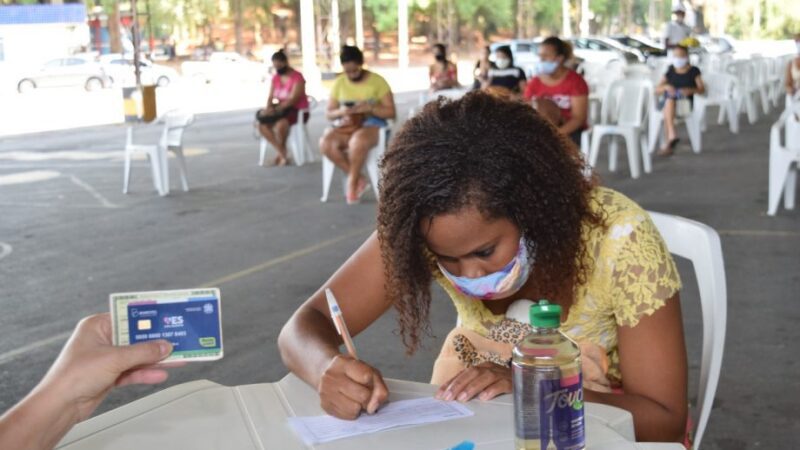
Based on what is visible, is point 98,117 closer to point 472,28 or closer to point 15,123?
point 15,123

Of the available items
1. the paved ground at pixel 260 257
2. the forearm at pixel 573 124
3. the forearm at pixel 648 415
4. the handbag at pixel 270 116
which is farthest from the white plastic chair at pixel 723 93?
the forearm at pixel 648 415

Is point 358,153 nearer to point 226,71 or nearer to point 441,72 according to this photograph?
point 441,72

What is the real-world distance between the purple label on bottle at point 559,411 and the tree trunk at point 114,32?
45.8 meters

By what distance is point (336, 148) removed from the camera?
10.1 m

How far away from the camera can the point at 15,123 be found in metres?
21.9

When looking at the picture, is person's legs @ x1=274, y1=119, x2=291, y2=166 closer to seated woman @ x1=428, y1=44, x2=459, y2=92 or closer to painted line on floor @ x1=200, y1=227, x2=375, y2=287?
seated woman @ x1=428, y1=44, x2=459, y2=92

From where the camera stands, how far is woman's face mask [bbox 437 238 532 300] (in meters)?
2.26

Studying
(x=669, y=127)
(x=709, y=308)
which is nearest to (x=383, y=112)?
(x=669, y=127)

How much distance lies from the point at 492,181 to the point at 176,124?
9830 mm

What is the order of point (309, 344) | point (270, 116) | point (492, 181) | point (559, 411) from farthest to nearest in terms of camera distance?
point (270, 116) < point (309, 344) < point (492, 181) < point (559, 411)

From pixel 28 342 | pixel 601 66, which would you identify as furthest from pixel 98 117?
pixel 28 342

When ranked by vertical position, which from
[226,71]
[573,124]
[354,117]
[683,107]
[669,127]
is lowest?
[226,71]

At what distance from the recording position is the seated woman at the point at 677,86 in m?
13.5

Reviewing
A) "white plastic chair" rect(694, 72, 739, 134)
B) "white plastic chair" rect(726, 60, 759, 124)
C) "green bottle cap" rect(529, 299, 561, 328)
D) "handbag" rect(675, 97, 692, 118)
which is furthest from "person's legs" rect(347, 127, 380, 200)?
"white plastic chair" rect(726, 60, 759, 124)
